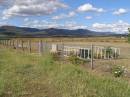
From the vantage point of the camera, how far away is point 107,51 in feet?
88.0

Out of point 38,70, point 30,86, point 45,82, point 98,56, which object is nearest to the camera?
point 30,86

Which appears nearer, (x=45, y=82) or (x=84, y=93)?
(x=84, y=93)

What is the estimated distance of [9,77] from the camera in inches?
544

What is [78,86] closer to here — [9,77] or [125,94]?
[125,94]

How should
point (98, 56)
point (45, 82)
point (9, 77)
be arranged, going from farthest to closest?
point (98, 56)
point (9, 77)
point (45, 82)

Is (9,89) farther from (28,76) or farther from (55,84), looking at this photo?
(28,76)

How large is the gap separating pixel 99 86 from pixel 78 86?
0.72 m

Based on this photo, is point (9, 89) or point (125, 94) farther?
point (9, 89)

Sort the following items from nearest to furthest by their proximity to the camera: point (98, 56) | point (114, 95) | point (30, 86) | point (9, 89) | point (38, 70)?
point (114, 95)
point (9, 89)
point (30, 86)
point (38, 70)
point (98, 56)

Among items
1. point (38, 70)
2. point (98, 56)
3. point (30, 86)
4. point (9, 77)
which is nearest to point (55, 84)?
point (30, 86)

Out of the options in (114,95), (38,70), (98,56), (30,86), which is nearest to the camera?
(114,95)

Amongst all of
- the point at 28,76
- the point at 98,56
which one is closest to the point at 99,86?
the point at 28,76

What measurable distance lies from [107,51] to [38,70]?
11.3 meters

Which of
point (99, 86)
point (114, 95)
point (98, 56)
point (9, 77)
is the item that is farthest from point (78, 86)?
point (98, 56)
